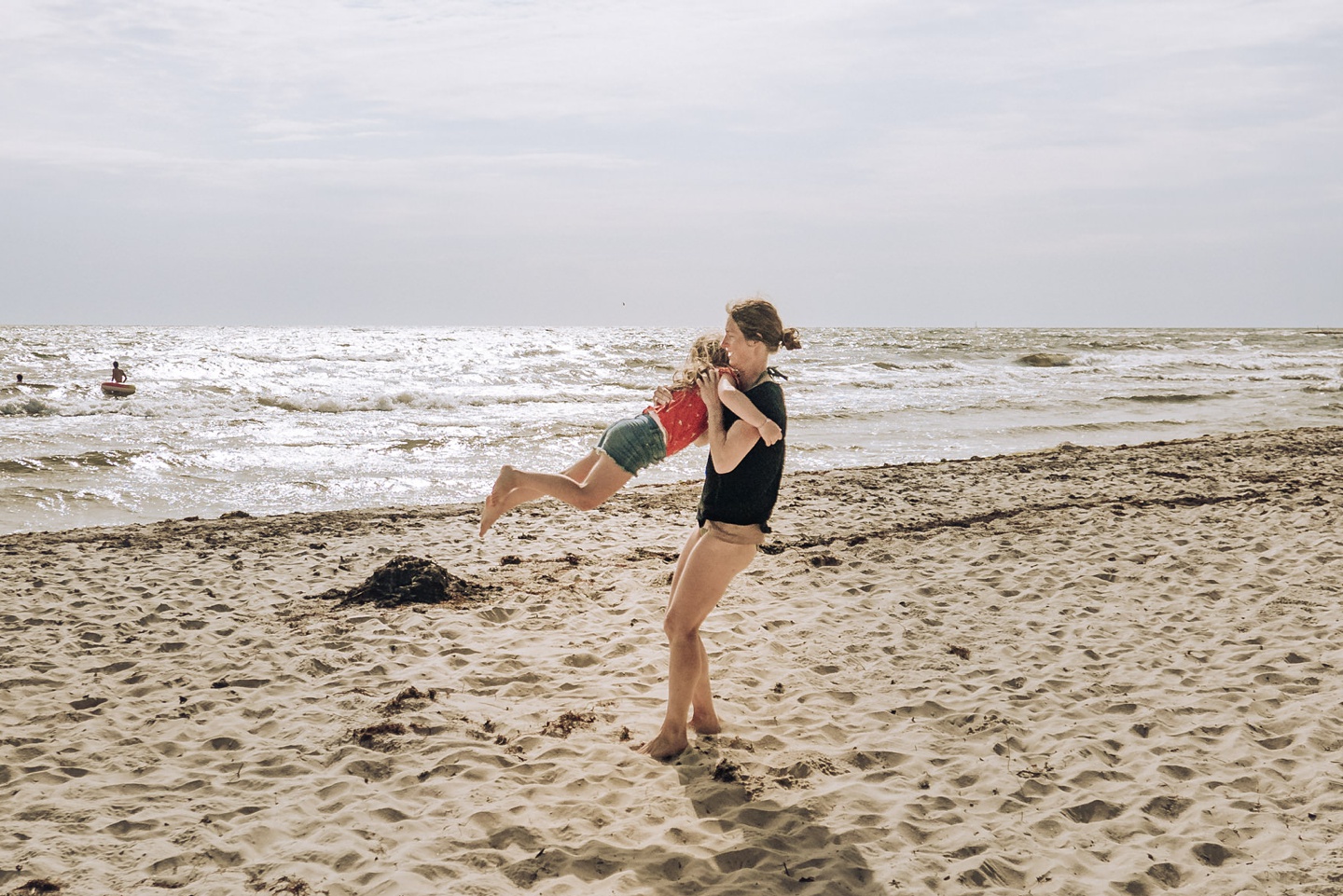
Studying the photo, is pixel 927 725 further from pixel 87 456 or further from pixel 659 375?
pixel 659 375

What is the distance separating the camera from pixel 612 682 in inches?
221

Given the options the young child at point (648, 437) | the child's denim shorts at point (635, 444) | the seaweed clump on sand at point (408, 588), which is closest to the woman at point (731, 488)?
the young child at point (648, 437)

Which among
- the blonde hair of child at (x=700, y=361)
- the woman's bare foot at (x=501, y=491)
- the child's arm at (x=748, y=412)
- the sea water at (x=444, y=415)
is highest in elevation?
the blonde hair of child at (x=700, y=361)

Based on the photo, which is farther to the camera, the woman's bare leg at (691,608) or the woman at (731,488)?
the woman's bare leg at (691,608)

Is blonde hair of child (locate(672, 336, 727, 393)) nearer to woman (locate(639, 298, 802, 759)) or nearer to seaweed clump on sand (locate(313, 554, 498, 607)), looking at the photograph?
woman (locate(639, 298, 802, 759))

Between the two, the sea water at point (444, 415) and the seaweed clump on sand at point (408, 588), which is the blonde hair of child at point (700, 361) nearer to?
the seaweed clump on sand at point (408, 588)

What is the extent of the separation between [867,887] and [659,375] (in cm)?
3352

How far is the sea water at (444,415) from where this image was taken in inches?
540

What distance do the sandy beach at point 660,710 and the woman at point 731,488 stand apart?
778 millimetres

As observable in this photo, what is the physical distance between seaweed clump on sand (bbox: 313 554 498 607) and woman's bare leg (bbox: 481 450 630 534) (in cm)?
308

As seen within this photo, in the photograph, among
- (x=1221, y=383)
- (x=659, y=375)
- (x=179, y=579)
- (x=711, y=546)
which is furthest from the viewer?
(x=659, y=375)

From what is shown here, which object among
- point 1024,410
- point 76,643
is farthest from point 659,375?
point 76,643

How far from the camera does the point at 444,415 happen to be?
23281 millimetres

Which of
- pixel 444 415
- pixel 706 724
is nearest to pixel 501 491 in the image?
pixel 706 724
